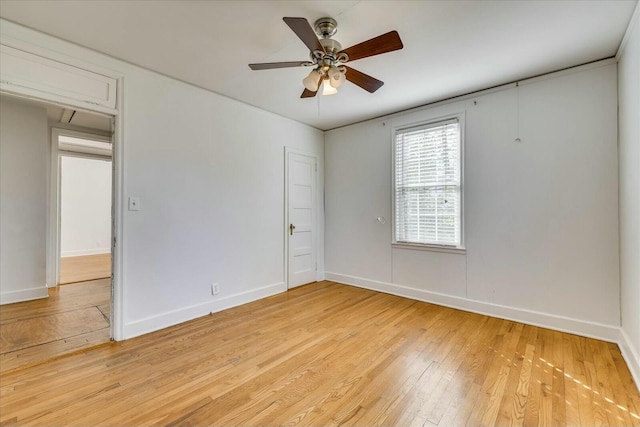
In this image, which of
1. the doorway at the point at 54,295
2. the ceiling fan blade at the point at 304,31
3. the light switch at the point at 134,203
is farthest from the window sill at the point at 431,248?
the doorway at the point at 54,295

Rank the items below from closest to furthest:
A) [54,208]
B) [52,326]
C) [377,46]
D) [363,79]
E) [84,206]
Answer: [377,46], [363,79], [52,326], [54,208], [84,206]

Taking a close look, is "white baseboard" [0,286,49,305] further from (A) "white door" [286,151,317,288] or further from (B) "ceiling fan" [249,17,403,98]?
(B) "ceiling fan" [249,17,403,98]

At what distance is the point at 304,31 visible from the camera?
1763 millimetres

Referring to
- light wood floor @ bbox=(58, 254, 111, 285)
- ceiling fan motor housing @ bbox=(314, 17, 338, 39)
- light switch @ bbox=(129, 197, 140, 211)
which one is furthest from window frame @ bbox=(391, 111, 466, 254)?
light wood floor @ bbox=(58, 254, 111, 285)

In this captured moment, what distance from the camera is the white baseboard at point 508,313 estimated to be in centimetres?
262

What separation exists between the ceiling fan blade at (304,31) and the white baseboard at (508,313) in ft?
10.4

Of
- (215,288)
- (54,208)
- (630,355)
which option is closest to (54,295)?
(54,208)

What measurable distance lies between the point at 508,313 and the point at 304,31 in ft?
11.2

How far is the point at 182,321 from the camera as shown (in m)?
3.03

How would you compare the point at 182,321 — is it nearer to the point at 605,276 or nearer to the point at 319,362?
the point at 319,362

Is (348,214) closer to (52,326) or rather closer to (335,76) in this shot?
(335,76)

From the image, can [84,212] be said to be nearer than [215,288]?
No

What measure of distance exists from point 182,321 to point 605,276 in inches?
166

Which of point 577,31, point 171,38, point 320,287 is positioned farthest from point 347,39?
point 320,287
